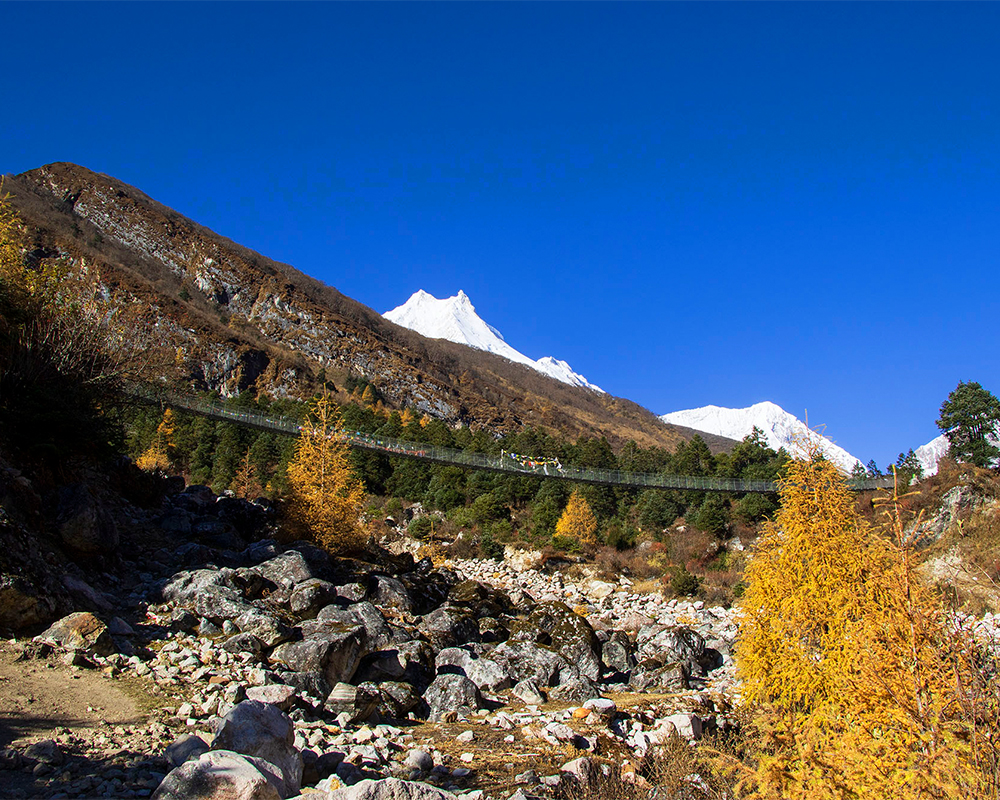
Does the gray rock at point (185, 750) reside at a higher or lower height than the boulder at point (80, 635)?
higher

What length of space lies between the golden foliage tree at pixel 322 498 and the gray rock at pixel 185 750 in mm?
12930

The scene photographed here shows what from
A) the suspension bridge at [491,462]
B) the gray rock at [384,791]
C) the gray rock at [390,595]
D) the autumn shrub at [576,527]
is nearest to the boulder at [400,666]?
the gray rock at [390,595]

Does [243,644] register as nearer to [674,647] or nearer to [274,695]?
[274,695]

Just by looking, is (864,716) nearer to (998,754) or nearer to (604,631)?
(998,754)

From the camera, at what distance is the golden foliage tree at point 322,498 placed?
17438 millimetres

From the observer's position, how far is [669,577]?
83.0ft

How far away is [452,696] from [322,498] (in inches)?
395

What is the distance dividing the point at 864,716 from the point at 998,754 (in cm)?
90

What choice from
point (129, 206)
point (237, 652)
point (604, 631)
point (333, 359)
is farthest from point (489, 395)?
point (237, 652)

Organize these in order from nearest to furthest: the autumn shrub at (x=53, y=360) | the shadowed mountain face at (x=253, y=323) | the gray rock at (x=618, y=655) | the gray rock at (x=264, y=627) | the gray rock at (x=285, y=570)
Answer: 1. the gray rock at (x=264, y=627)
2. the autumn shrub at (x=53, y=360)
3. the gray rock at (x=285, y=570)
4. the gray rock at (x=618, y=655)
5. the shadowed mountain face at (x=253, y=323)

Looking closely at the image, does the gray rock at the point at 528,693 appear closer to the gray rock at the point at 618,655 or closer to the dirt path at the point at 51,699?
the gray rock at the point at 618,655

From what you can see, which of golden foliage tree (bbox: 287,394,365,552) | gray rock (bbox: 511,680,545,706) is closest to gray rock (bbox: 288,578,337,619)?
gray rock (bbox: 511,680,545,706)

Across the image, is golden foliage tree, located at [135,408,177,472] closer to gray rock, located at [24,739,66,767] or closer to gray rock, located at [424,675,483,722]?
gray rock, located at [424,675,483,722]

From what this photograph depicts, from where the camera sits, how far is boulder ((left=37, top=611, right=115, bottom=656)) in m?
6.68
